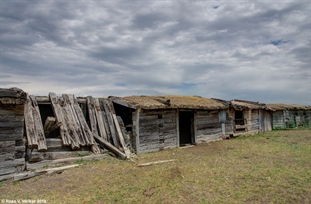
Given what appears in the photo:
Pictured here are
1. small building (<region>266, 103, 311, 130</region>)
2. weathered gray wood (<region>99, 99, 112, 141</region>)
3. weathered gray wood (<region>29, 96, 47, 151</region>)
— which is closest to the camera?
weathered gray wood (<region>29, 96, 47, 151</region>)

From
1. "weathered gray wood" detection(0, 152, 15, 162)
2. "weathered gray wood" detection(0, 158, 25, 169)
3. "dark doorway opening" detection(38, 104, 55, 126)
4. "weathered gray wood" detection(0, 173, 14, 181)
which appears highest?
"dark doorway opening" detection(38, 104, 55, 126)

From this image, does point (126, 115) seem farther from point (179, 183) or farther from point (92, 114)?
point (179, 183)

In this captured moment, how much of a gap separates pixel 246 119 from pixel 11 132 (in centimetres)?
1717

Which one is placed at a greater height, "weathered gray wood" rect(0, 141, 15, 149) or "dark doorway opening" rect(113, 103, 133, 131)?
"dark doorway opening" rect(113, 103, 133, 131)

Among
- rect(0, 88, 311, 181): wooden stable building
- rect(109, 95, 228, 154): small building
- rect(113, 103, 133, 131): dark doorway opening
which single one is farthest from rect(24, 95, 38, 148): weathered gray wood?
rect(113, 103, 133, 131): dark doorway opening

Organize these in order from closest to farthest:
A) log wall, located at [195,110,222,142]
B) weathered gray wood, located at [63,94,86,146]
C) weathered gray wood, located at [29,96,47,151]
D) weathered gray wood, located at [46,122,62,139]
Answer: weathered gray wood, located at [29,96,47,151], weathered gray wood, located at [46,122,62,139], weathered gray wood, located at [63,94,86,146], log wall, located at [195,110,222,142]

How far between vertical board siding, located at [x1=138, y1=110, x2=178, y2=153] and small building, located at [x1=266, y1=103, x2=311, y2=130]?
13.3 meters

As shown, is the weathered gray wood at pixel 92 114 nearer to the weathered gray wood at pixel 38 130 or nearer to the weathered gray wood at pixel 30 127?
the weathered gray wood at pixel 38 130

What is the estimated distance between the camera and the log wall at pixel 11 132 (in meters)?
6.93

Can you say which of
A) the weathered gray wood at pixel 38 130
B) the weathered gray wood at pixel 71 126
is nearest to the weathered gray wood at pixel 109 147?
the weathered gray wood at pixel 71 126

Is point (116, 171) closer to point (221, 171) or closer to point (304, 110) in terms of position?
point (221, 171)

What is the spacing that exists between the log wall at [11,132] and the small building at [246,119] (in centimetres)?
1387

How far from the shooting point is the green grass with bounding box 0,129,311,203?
5451mm

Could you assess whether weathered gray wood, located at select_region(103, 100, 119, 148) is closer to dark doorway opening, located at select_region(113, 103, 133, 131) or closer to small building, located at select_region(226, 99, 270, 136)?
dark doorway opening, located at select_region(113, 103, 133, 131)
